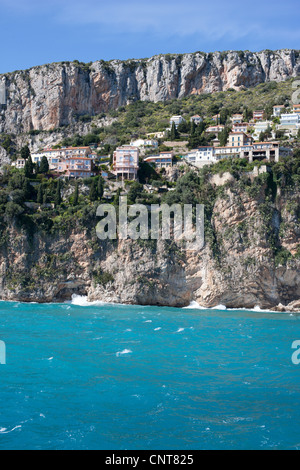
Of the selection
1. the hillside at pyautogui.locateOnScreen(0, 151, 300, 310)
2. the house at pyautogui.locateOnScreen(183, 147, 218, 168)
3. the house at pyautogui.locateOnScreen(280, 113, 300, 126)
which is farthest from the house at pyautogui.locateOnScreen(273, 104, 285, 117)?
the hillside at pyautogui.locateOnScreen(0, 151, 300, 310)

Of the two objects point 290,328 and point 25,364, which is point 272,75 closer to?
point 290,328

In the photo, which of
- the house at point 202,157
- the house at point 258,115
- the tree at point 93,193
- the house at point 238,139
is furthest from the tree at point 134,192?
the house at point 258,115

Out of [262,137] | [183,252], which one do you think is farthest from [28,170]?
[262,137]

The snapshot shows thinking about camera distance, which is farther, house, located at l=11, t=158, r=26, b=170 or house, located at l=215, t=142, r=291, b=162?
house, located at l=11, t=158, r=26, b=170

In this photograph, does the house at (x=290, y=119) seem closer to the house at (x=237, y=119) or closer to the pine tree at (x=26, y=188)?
the house at (x=237, y=119)

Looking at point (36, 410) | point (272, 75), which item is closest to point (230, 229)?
point (36, 410)

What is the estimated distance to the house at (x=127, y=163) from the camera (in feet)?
203

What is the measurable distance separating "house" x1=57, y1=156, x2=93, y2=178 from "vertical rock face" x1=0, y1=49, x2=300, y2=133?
32.0 meters

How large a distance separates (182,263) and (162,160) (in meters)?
20.9

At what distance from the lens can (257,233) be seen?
48.4 metres

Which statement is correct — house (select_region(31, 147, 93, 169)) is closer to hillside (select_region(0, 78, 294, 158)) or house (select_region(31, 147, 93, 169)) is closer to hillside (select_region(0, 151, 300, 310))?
hillside (select_region(0, 78, 294, 158))

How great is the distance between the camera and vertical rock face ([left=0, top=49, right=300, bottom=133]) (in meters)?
94.6

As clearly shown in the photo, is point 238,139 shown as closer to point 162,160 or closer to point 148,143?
point 162,160

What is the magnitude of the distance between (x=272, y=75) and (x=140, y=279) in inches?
2985
